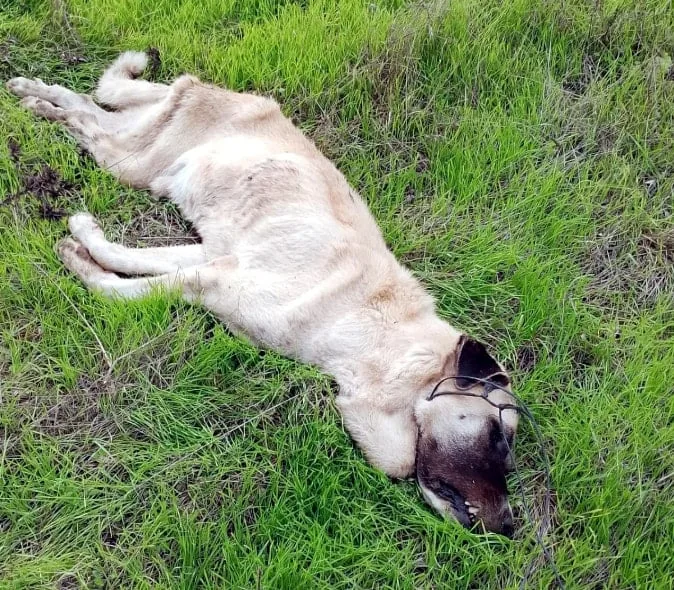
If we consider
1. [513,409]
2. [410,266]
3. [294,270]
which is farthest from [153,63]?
[513,409]

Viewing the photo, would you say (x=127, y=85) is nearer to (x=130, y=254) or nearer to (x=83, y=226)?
(x=83, y=226)

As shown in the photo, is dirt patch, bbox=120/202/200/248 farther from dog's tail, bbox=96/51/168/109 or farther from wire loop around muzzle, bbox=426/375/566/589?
wire loop around muzzle, bbox=426/375/566/589

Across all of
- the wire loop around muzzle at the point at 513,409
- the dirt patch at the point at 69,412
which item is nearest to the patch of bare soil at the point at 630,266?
the wire loop around muzzle at the point at 513,409

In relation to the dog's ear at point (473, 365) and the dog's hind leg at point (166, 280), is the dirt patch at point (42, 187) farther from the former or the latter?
the dog's ear at point (473, 365)

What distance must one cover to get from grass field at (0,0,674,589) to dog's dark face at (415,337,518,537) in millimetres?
109

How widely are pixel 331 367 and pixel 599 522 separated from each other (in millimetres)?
1391

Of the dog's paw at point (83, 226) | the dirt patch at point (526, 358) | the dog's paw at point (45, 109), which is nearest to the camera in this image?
the dirt patch at point (526, 358)

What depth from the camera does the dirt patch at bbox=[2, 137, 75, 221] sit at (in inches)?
154

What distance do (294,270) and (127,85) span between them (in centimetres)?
207

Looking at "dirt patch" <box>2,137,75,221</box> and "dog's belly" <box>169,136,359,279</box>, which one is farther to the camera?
"dirt patch" <box>2,137,75,221</box>

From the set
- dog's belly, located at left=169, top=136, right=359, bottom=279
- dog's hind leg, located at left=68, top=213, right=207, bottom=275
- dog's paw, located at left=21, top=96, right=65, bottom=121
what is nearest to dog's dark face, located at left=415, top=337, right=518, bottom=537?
dog's belly, located at left=169, top=136, right=359, bottom=279

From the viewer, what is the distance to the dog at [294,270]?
10.1ft

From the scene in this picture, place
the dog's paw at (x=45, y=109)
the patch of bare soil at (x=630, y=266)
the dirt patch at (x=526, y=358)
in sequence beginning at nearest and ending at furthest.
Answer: the dirt patch at (x=526, y=358)
the patch of bare soil at (x=630, y=266)
the dog's paw at (x=45, y=109)

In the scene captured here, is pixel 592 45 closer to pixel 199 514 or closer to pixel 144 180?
pixel 144 180
